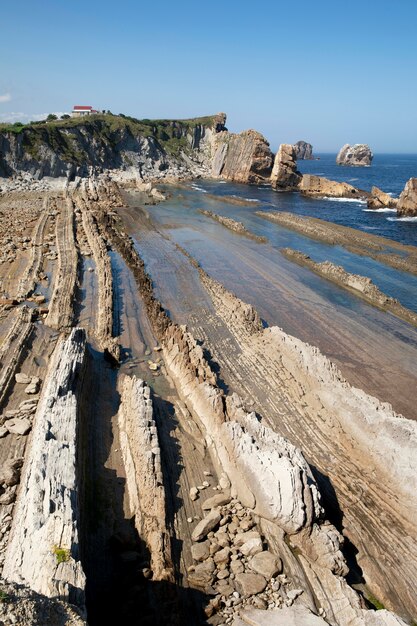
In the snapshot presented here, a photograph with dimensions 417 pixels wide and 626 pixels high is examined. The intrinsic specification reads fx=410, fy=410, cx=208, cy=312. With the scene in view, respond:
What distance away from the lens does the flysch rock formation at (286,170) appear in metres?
81.8

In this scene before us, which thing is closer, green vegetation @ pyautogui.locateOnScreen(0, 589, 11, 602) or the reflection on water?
green vegetation @ pyautogui.locateOnScreen(0, 589, 11, 602)

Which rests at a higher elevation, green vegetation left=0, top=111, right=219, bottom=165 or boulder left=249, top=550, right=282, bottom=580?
green vegetation left=0, top=111, right=219, bottom=165

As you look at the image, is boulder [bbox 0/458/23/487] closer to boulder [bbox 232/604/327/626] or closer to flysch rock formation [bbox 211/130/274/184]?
boulder [bbox 232/604/327/626]

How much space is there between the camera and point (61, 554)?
8.44 m

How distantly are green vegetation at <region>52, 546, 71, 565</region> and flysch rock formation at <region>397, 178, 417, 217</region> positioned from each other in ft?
201

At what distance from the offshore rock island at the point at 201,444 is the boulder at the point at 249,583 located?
0.05m

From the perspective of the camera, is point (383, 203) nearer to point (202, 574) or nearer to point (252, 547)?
point (252, 547)

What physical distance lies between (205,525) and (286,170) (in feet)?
262

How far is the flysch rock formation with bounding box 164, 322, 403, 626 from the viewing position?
952 centimetres

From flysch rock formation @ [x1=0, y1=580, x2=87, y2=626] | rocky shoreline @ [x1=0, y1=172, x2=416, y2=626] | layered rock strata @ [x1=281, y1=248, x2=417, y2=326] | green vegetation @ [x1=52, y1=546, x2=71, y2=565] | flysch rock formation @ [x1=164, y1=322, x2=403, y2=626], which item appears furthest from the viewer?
layered rock strata @ [x1=281, y1=248, x2=417, y2=326]

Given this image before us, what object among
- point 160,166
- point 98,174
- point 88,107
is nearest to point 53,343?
point 98,174

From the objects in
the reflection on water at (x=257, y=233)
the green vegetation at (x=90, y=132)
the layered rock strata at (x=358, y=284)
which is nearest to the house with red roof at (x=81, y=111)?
the green vegetation at (x=90, y=132)

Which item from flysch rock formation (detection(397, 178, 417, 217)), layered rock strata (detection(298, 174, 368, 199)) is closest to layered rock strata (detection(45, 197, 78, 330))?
flysch rock formation (detection(397, 178, 417, 217))

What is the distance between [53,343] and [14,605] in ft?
51.2
